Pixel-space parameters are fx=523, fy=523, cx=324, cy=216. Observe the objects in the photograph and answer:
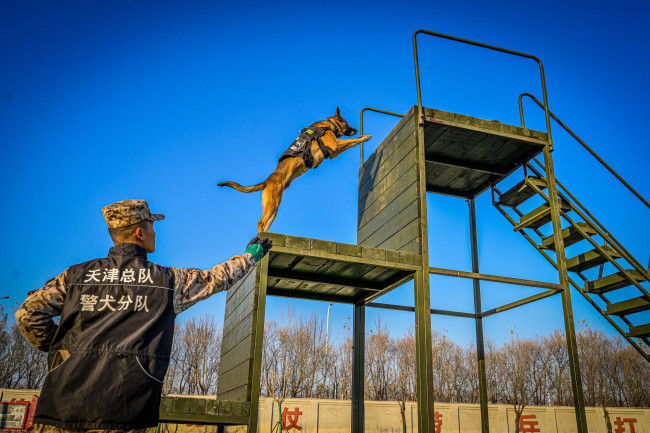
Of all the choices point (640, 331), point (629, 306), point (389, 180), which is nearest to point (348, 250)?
point (389, 180)

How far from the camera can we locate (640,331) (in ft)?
26.2

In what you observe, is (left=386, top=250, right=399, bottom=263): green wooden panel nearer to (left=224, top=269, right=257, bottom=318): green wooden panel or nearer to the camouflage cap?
(left=224, top=269, right=257, bottom=318): green wooden panel

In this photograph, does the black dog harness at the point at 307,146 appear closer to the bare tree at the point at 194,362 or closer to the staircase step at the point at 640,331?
the staircase step at the point at 640,331

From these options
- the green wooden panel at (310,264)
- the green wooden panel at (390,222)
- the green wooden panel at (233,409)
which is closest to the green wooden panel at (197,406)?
the green wooden panel at (233,409)

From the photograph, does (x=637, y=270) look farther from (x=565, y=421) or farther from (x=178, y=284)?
(x=565, y=421)

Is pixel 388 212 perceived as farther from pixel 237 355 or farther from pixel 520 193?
pixel 237 355

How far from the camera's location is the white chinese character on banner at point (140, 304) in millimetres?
2648

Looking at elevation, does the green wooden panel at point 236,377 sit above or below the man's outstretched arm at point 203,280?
below

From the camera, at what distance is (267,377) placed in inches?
1391

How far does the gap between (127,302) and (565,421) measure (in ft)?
128

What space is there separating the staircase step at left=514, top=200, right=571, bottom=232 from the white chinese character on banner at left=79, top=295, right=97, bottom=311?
291 inches

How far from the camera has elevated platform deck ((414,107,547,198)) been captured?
7.49 meters

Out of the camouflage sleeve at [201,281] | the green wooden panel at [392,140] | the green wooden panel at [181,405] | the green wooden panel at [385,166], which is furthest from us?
the green wooden panel at [392,140]

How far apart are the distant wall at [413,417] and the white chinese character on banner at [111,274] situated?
29.1 m
